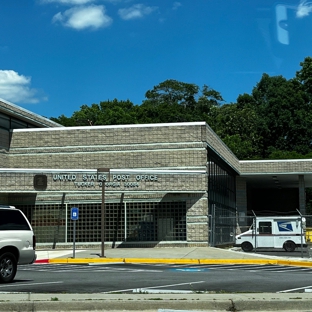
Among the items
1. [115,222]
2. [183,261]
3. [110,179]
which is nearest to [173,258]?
[183,261]

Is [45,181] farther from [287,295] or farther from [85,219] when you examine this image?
[287,295]

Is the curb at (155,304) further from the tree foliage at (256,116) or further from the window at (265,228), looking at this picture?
the tree foliage at (256,116)

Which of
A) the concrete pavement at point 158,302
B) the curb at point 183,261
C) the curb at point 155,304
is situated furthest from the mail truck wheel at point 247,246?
the curb at point 155,304

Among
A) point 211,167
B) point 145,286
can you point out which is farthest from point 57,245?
point 145,286

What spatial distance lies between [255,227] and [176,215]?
170 inches

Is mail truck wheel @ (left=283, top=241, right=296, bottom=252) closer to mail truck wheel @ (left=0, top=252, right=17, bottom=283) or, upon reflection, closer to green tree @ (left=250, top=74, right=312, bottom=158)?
mail truck wheel @ (left=0, top=252, right=17, bottom=283)

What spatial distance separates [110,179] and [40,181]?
12.2ft

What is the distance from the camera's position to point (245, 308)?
10328 millimetres

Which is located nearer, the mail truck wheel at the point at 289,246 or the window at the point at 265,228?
the mail truck wheel at the point at 289,246

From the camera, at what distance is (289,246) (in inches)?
1270

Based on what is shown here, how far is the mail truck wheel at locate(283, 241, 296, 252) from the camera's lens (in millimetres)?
32188

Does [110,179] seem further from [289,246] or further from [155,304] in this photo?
[155,304]

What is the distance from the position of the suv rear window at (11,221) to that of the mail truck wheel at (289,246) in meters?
19.0

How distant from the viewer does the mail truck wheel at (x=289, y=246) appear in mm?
32188
